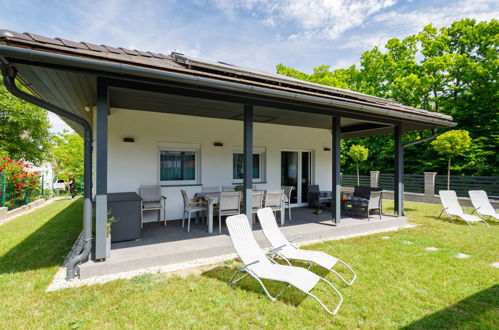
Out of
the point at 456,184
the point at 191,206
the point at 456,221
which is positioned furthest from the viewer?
the point at 456,184

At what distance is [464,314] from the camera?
2.92 metres

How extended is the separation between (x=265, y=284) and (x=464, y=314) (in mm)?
2317

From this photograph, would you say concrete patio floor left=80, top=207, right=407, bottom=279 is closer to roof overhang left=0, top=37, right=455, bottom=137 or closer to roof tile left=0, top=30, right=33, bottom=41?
roof overhang left=0, top=37, right=455, bottom=137

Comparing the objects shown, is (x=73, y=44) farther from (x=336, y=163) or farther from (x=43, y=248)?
(x=336, y=163)

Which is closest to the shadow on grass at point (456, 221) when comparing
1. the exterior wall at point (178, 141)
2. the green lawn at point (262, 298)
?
the green lawn at point (262, 298)

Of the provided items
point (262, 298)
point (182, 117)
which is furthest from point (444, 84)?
point (262, 298)

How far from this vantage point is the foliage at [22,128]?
52.1 feet

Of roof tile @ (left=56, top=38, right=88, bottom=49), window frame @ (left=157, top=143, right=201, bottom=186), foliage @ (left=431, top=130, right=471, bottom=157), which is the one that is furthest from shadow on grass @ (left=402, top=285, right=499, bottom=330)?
foliage @ (left=431, top=130, right=471, bottom=157)

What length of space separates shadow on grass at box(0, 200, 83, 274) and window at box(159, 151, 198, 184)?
2.60 m

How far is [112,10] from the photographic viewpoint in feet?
25.1

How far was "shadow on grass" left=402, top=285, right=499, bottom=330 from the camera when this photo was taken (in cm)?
272

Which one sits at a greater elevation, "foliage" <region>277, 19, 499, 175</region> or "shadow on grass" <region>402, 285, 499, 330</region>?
"foliage" <region>277, 19, 499, 175</region>

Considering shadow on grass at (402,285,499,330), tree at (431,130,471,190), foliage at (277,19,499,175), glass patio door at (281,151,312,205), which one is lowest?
shadow on grass at (402,285,499,330)

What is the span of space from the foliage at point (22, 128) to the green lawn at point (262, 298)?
1561cm
